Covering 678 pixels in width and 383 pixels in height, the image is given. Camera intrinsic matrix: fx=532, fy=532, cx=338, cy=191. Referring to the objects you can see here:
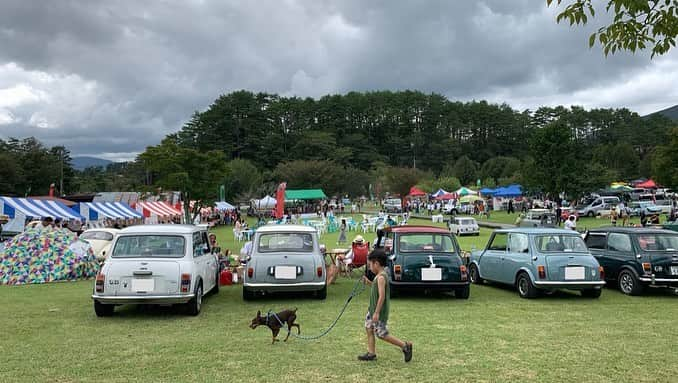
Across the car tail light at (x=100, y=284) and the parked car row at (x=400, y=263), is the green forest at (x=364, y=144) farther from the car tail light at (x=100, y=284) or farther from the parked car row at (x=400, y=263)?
the car tail light at (x=100, y=284)

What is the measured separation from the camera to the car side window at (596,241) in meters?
11.4

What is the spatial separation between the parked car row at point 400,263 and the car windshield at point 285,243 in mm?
19

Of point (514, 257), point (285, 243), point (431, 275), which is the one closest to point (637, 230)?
point (514, 257)

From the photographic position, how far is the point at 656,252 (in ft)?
33.6

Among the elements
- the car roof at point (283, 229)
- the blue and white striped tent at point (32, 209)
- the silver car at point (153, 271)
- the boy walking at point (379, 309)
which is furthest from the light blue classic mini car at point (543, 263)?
the blue and white striped tent at point (32, 209)

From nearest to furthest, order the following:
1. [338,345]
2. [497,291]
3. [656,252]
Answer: [338,345] < [656,252] < [497,291]

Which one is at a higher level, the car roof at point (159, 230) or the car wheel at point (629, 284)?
the car roof at point (159, 230)

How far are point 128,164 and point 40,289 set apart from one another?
352 ft

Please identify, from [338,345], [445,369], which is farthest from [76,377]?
[445,369]

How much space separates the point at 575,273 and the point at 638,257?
1.61 meters

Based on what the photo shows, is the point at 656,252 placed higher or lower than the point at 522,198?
lower

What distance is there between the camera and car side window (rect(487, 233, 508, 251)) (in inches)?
439

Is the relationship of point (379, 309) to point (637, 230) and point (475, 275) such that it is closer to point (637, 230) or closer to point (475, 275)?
point (475, 275)

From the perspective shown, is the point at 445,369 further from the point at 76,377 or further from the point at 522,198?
the point at 522,198
